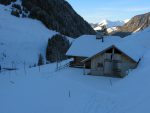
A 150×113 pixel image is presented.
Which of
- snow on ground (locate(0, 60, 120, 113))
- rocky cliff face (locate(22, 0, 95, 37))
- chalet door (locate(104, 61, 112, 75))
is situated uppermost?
rocky cliff face (locate(22, 0, 95, 37))

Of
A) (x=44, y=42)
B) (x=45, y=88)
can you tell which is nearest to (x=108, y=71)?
(x=45, y=88)

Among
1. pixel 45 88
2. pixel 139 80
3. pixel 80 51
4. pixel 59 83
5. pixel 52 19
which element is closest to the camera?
pixel 139 80

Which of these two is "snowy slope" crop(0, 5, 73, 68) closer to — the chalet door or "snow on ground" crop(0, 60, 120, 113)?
the chalet door

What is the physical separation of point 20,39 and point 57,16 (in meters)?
40.4

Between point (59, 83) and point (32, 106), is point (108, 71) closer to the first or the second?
point (59, 83)

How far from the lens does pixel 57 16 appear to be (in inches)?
4589

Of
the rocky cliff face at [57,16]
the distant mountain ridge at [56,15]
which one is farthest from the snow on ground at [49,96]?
the rocky cliff face at [57,16]

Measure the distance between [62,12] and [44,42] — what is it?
4199cm

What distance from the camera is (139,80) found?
25.4 meters

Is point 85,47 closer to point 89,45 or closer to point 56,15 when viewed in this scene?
point 89,45

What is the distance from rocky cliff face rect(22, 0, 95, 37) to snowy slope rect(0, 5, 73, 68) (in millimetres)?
4900

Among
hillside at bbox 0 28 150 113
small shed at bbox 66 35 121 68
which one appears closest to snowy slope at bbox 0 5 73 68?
small shed at bbox 66 35 121 68

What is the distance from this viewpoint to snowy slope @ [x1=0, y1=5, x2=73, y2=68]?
6812cm

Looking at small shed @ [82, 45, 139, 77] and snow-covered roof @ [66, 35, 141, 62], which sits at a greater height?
snow-covered roof @ [66, 35, 141, 62]
